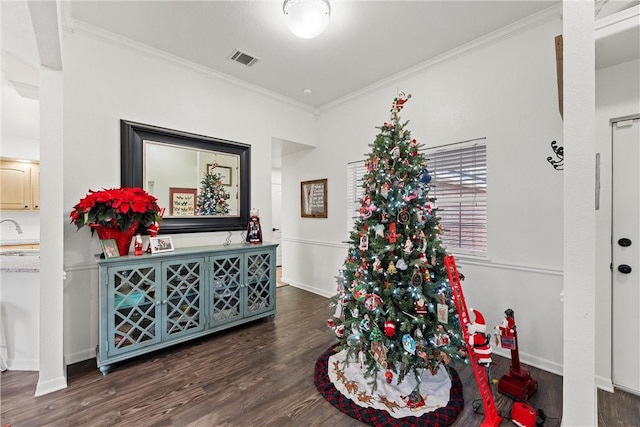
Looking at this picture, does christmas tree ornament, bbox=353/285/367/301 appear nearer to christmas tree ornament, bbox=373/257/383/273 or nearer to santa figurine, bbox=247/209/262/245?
christmas tree ornament, bbox=373/257/383/273

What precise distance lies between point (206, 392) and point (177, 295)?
916mm

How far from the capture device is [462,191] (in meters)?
2.72

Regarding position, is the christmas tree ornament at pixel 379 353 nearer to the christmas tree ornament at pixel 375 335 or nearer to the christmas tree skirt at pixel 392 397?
the christmas tree ornament at pixel 375 335

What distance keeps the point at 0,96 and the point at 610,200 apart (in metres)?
5.57

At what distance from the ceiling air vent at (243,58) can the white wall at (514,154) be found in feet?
5.55

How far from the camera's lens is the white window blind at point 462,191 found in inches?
102

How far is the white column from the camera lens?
1026mm

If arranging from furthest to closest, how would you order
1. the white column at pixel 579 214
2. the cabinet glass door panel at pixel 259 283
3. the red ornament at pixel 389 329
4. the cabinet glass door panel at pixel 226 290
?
the cabinet glass door panel at pixel 259 283 → the cabinet glass door panel at pixel 226 290 → the red ornament at pixel 389 329 → the white column at pixel 579 214

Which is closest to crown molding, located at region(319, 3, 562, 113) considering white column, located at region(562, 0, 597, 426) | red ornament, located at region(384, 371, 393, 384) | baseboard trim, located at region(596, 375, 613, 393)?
white column, located at region(562, 0, 597, 426)

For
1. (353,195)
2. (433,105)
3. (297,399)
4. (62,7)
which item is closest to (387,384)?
(297,399)

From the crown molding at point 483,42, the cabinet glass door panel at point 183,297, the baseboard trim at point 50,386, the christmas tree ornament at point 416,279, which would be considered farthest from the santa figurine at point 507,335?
the baseboard trim at point 50,386

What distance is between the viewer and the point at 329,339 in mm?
2707

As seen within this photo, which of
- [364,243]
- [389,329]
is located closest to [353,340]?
[389,329]

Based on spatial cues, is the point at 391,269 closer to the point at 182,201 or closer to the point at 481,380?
the point at 481,380
